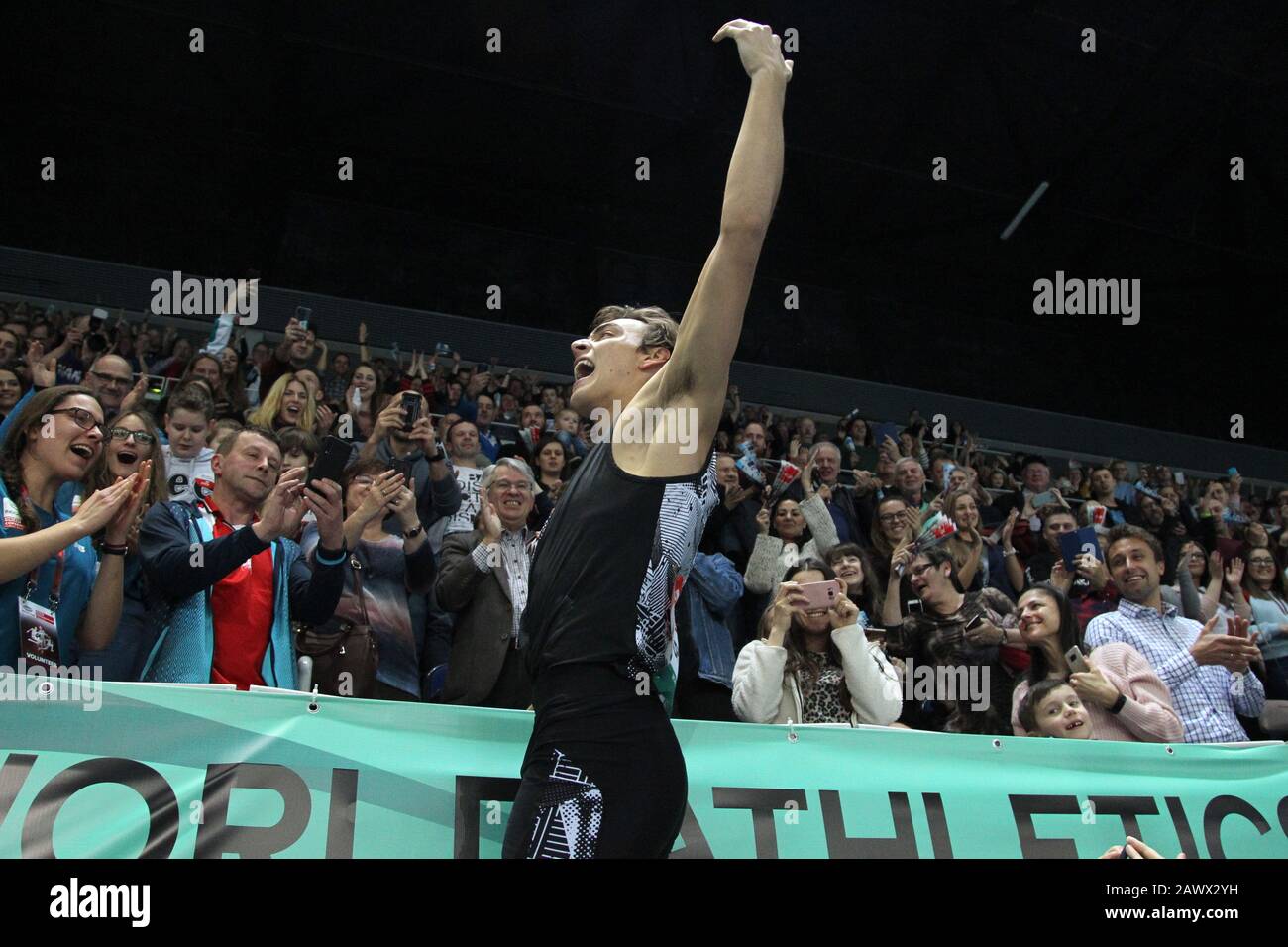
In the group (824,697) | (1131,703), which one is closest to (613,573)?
(824,697)

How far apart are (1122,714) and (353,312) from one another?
1216cm

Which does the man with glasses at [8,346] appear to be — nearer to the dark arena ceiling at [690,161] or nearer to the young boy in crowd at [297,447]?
the young boy in crowd at [297,447]

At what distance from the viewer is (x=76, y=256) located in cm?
1402

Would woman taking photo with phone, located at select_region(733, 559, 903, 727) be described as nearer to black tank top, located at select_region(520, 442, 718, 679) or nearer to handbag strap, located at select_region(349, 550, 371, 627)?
handbag strap, located at select_region(349, 550, 371, 627)

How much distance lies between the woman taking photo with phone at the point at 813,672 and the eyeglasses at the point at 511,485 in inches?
45.1

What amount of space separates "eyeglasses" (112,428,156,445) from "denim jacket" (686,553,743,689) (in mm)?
2468

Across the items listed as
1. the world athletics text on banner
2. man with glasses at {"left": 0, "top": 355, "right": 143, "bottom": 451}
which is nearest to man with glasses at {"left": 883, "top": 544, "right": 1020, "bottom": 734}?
the world athletics text on banner

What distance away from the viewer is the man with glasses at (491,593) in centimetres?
462

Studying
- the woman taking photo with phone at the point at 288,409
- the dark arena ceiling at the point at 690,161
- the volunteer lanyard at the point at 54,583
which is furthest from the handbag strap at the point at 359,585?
the dark arena ceiling at the point at 690,161

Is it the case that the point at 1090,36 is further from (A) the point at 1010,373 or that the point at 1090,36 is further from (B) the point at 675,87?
(A) the point at 1010,373

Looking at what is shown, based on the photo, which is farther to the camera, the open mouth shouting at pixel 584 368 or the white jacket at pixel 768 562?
the white jacket at pixel 768 562

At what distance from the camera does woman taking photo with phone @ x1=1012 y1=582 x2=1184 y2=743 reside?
4195 millimetres

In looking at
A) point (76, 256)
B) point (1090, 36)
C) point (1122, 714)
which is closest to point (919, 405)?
point (1090, 36)

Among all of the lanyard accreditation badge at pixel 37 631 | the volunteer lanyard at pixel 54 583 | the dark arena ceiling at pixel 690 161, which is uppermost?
the dark arena ceiling at pixel 690 161
